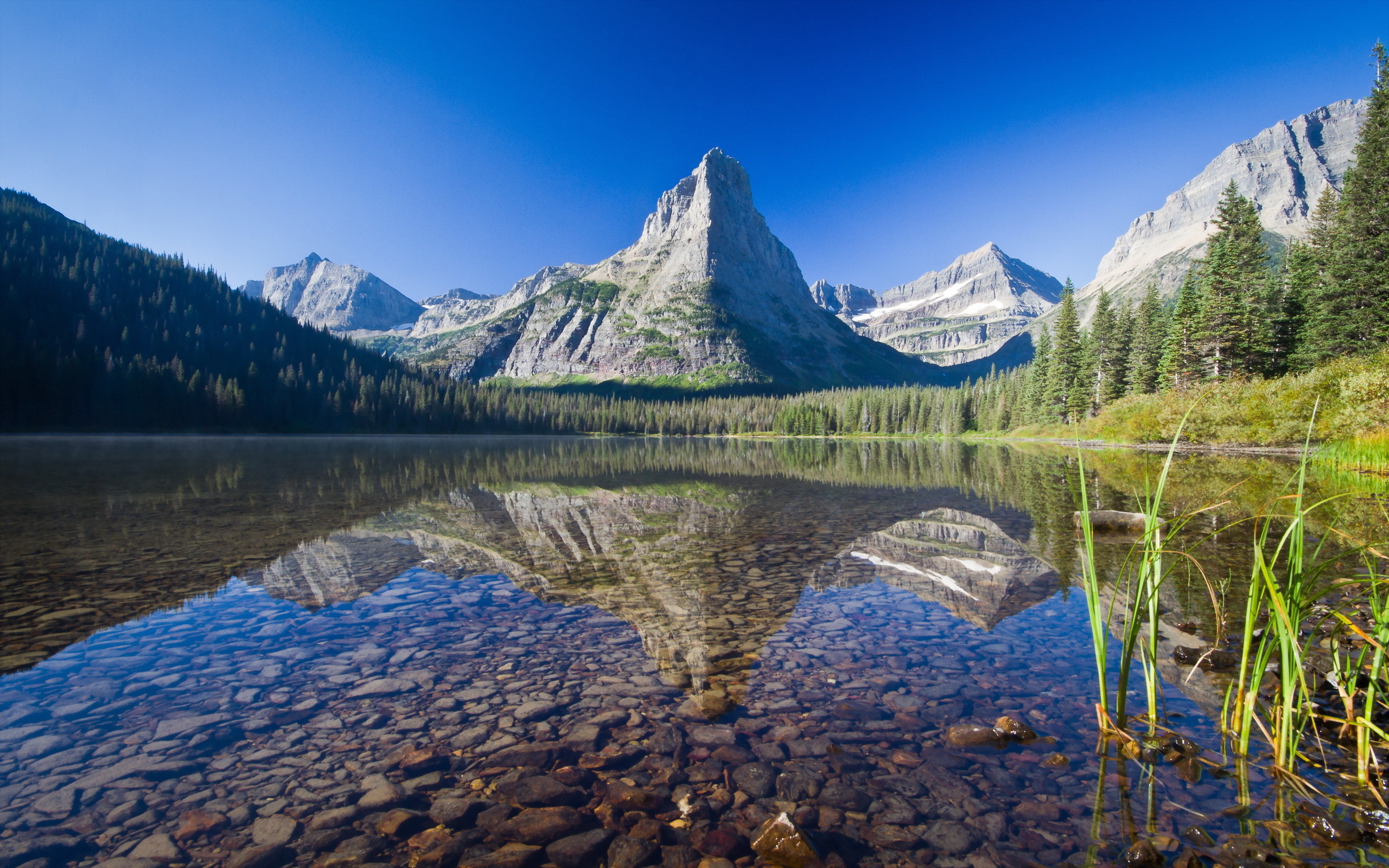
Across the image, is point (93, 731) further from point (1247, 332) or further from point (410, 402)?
point (410, 402)

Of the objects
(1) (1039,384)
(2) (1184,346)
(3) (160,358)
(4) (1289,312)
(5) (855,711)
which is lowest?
(5) (855,711)

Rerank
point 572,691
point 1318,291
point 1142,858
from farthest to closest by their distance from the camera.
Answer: point 1318,291, point 572,691, point 1142,858

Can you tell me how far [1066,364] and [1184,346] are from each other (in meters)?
33.2

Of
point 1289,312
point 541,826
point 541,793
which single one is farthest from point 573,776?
point 1289,312

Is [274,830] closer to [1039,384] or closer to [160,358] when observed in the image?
[1039,384]

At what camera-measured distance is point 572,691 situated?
7.23 meters

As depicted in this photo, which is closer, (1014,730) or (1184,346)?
(1014,730)

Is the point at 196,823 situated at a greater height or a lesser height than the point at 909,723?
greater

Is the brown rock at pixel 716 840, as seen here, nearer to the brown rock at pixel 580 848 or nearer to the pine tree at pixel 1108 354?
the brown rock at pixel 580 848

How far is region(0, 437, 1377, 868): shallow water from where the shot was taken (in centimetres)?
467

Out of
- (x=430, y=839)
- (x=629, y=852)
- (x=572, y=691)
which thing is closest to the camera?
(x=629, y=852)

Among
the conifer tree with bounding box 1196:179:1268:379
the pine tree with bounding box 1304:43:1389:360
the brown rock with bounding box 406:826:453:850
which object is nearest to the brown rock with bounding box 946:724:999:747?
the brown rock with bounding box 406:826:453:850

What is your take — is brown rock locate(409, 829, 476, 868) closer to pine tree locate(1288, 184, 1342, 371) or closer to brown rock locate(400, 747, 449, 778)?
brown rock locate(400, 747, 449, 778)

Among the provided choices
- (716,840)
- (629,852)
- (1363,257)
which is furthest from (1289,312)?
(629,852)
